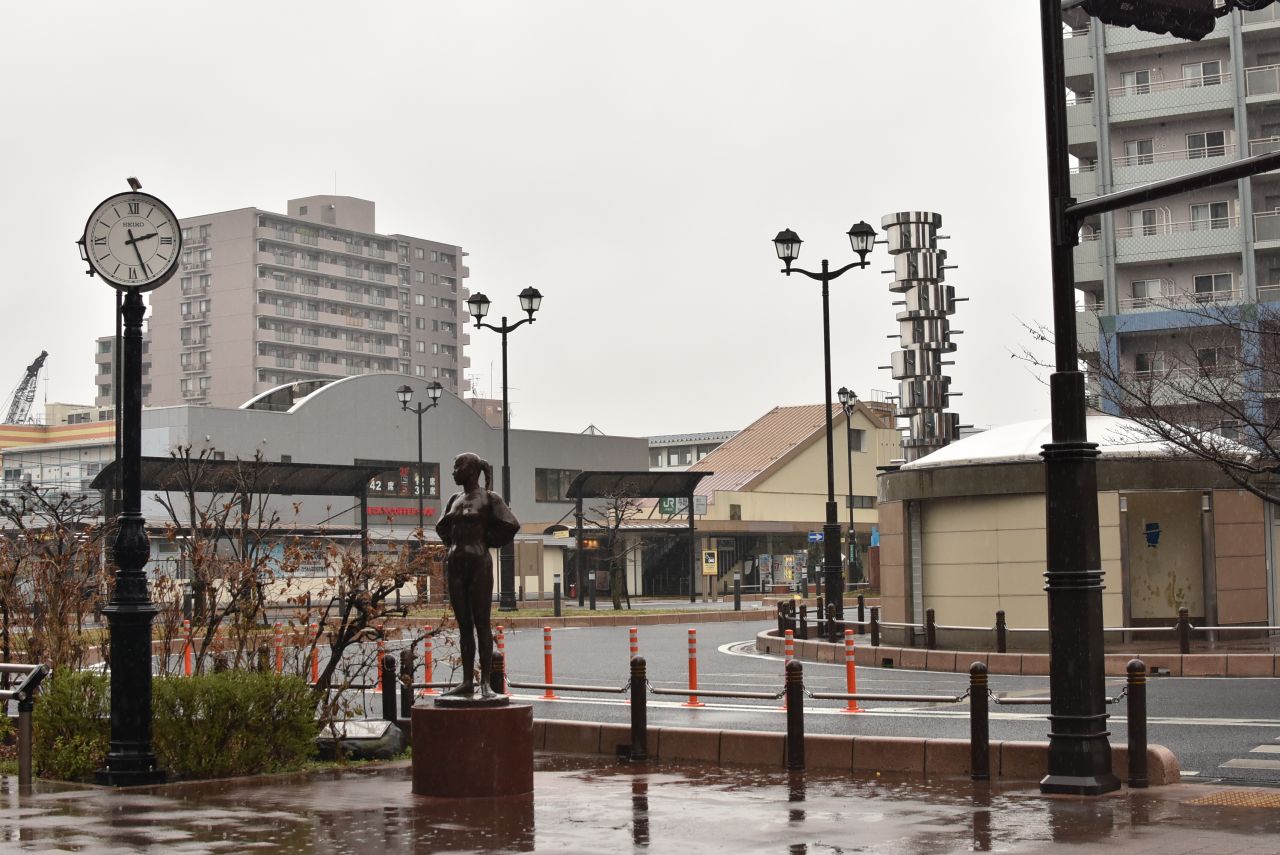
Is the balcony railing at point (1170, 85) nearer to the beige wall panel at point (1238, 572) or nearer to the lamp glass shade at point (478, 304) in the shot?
the lamp glass shade at point (478, 304)

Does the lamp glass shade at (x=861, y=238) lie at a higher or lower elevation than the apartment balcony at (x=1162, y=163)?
lower

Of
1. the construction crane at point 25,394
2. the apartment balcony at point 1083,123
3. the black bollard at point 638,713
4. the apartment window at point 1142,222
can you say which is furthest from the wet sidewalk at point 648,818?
the construction crane at point 25,394

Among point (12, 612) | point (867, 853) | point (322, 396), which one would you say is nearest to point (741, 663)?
point (12, 612)

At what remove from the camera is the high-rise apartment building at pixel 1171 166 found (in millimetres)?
59344

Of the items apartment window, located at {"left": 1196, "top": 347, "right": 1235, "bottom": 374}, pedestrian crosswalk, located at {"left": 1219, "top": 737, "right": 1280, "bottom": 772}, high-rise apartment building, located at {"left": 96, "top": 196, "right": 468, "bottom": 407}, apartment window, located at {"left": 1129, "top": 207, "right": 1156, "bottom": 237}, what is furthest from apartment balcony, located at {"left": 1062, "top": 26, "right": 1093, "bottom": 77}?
high-rise apartment building, located at {"left": 96, "top": 196, "right": 468, "bottom": 407}

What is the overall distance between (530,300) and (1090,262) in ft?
93.2

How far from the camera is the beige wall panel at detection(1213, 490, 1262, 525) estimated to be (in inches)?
1049

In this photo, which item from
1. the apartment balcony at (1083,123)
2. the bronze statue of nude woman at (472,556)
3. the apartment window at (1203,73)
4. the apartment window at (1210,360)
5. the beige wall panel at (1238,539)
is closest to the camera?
the bronze statue of nude woman at (472,556)

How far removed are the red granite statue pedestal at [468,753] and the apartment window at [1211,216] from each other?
178ft

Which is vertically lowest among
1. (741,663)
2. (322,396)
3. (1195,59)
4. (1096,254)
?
(741,663)

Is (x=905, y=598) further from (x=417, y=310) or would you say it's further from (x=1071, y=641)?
(x=417, y=310)

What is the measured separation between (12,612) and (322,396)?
177ft

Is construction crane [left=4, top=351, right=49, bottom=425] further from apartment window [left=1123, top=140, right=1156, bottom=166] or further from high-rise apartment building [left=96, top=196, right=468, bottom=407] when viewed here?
apartment window [left=1123, top=140, right=1156, bottom=166]

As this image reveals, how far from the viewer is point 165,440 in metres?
63.9
